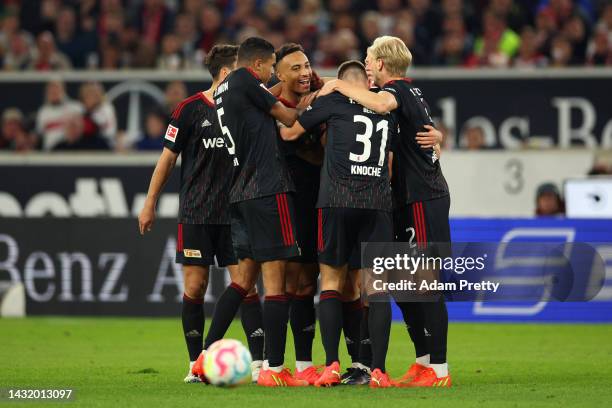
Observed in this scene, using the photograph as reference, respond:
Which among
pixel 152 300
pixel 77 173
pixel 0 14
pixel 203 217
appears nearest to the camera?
pixel 203 217

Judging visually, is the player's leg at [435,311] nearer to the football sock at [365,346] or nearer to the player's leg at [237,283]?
the football sock at [365,346]

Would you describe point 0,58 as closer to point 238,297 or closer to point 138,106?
point 138,106

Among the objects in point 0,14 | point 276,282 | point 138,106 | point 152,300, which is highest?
point 0,14

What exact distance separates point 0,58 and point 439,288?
39.3ft

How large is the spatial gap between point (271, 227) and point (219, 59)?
1.51 meters

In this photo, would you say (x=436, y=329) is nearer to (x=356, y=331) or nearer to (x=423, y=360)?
(x=423, y=360)

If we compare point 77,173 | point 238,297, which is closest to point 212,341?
point 238,297

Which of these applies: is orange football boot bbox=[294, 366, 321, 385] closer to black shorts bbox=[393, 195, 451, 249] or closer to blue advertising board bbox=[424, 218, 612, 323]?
black shorts bbox=[393, 195, 451, 249]

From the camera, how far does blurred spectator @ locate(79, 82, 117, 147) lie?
58.2ft

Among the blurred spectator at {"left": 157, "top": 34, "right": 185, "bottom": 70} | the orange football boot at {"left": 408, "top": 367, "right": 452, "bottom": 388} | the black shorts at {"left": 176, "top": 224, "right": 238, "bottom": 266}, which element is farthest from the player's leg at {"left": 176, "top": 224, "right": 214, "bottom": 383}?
the blurred spectator at {"left": 157, "top": 34, "right": 185, "bottom": 70}

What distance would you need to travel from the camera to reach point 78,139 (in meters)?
17.7

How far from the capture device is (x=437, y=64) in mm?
18203

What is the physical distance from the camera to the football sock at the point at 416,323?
9156mm

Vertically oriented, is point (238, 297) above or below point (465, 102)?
below
